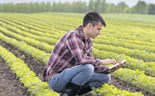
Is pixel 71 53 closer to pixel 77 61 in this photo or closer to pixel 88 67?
pixel 77 61

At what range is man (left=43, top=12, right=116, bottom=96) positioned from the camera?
27.1 feet

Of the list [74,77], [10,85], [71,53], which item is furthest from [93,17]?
[10,85]

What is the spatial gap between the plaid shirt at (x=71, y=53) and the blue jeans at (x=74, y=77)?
131 mm

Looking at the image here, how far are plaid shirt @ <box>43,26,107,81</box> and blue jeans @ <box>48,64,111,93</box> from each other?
13cm

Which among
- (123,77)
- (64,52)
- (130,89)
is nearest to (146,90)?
(130,89)

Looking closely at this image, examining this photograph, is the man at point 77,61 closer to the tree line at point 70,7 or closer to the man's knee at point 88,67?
the man's knee at point 88,67

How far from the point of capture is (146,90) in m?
10.1

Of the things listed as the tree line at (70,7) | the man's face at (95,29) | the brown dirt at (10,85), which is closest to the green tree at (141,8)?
the tree line at (70,7)

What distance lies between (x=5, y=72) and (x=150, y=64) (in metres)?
4.78

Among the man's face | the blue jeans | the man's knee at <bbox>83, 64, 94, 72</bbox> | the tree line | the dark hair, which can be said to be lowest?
the tree line

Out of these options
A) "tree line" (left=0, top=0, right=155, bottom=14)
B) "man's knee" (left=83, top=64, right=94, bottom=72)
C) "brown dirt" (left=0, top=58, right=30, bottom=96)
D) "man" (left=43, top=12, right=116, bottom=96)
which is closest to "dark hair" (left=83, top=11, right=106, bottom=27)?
"man" (left=43, top=12, right=116, bottom=96)

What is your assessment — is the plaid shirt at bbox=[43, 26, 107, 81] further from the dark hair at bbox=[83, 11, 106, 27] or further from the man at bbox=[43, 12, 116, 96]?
the dark hair at bbox=[83, 11, 106, 27]

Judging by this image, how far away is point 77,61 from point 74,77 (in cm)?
37

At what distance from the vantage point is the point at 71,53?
27.7 feet
